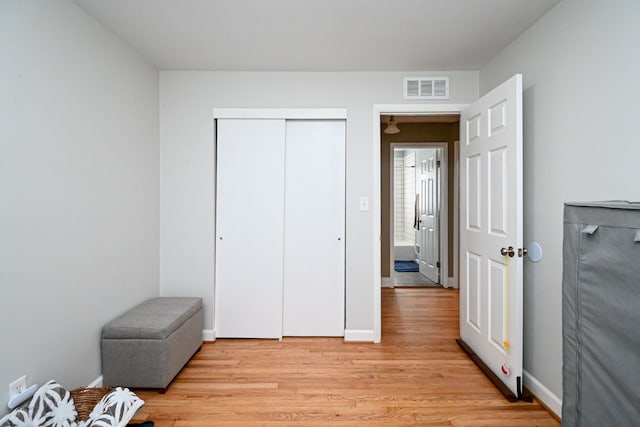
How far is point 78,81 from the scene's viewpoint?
2043 millimetres

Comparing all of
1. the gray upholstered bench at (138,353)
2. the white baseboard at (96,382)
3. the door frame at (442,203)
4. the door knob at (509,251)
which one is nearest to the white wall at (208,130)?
the gray upholstered bench at (138,353)

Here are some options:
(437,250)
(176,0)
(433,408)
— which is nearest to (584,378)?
(433,408)

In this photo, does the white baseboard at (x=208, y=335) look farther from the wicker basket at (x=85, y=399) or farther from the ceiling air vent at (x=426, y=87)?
the ceiling air vent at (x=426, y=87)

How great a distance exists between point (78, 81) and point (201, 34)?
867 millimetres

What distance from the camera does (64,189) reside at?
193 cm

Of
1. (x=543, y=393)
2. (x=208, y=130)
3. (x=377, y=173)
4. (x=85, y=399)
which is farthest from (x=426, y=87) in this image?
(x=85, y=399)

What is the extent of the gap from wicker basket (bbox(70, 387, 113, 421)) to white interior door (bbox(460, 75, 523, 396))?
100.0 inches

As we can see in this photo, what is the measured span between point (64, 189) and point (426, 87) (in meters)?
2.91

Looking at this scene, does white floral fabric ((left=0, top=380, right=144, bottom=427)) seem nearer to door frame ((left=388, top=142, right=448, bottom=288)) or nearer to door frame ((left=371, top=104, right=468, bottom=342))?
door frame ((left=371, top=104, right=468, bottom=342))

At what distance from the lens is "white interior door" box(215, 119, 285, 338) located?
10.2 ft

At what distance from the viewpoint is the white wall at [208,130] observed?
10.0ft

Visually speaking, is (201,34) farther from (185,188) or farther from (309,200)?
(309,200)

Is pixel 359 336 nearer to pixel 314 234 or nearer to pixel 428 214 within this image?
pixel 314 234

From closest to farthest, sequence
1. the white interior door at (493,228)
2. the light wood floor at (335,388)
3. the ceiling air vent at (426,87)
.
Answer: the light wood floor at (335,388), the white interior door at (493,228), the ceiling air vent at (426,87)
